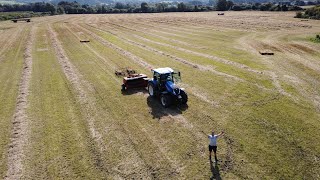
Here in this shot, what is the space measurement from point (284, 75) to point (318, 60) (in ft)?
24.7

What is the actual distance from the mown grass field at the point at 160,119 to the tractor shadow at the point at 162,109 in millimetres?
65

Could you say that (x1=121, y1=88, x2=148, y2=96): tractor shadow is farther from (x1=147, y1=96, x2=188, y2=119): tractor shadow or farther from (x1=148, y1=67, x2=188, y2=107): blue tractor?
(x1=147, y1=96, x2=188, y2=119): tractor shadow

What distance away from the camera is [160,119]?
1784cm

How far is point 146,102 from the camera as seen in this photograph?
67.5 ft

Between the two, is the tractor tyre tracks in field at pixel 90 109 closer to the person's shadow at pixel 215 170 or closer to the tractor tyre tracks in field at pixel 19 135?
the person's shadow at pixel 215 170

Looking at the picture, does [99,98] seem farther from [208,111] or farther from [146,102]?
[208,111]

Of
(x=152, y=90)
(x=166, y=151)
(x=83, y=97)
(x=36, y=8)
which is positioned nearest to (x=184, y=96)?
(x=152, y=90)

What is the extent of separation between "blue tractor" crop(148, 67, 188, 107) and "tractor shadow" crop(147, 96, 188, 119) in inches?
11.7

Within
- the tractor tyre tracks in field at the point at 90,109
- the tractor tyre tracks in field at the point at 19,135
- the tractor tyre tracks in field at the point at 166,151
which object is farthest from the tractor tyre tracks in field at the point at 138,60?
the tractor tyre tracks in field at the point at 19,135

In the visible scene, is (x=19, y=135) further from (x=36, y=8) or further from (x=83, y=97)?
(x=36, y=8)

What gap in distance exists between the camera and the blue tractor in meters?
19.0

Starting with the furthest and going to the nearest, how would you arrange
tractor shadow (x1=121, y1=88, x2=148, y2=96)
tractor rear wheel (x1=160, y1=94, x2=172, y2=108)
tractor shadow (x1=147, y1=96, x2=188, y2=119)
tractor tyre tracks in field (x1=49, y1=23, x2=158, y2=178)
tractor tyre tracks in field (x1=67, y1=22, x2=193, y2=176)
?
tractor shadow (x1=121, y1=88, x2=148, y2=96), tractor rear wheel (x1=160, y1=94, x2=172, y2=108), tractor shadow (x1=147, y1=96, x2=188, y2=119), tractor tyre tracks in field (x1=49, y1=23, x2=158, y2=178), tractor tyre tracks in field (x1=67, y1=22, x2=193, y2=176)

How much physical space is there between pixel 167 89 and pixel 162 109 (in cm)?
137

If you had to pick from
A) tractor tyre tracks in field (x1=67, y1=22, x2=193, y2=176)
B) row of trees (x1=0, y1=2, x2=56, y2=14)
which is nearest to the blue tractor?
tractor tyre tracks in field (x1=67, y1=22, x2=193, y2=176)
